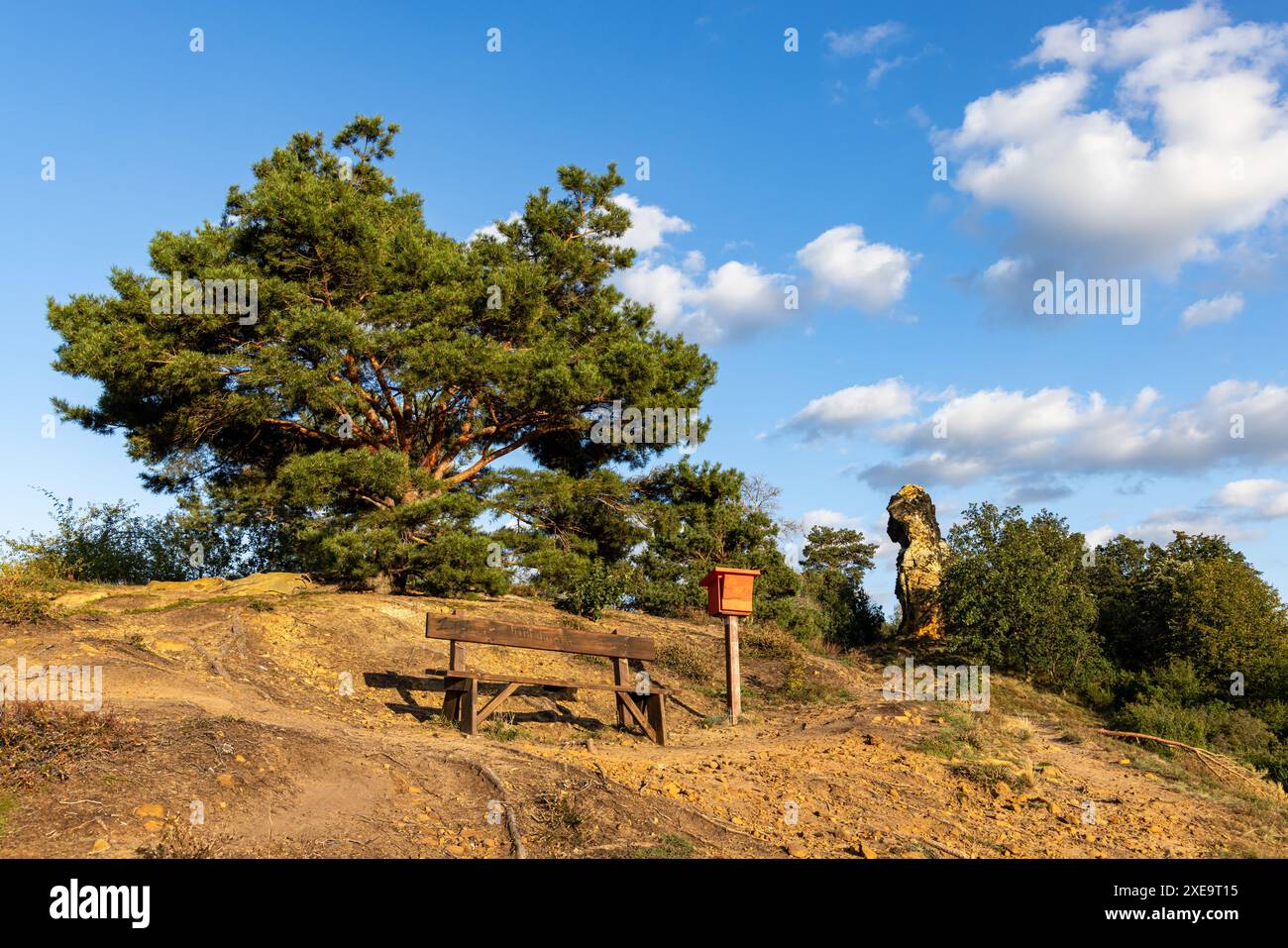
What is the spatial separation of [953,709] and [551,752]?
7.47 metres

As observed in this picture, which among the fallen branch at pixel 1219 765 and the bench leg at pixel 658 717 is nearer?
the bench leg at pixel 658 717

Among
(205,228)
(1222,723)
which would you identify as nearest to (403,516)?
(205,228)

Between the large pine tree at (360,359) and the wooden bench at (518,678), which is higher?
the large pine tree at (360,359)

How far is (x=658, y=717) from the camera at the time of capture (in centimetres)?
1220

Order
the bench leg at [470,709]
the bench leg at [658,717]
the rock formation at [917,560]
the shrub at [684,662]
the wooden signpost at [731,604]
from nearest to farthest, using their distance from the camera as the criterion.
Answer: the bench leg at [470,709], the bench leg at [658,717], the wooden signpost at [731,604], the shrub at [684,662], the rock formation at [917,560]

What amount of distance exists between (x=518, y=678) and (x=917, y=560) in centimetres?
1765

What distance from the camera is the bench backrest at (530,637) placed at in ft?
35.9

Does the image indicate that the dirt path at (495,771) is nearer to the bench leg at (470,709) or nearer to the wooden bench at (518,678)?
the bench leg at (470,709)

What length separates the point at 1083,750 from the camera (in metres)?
13.0

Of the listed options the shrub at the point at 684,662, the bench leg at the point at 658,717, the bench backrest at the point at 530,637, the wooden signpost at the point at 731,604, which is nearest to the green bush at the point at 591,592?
the shrub at the point at 684,662

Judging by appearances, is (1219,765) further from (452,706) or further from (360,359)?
(360,359)

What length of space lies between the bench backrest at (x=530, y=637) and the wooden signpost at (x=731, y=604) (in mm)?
1785

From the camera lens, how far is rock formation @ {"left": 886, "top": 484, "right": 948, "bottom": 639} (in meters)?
25.4

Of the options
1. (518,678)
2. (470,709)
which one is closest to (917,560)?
(518,678)
